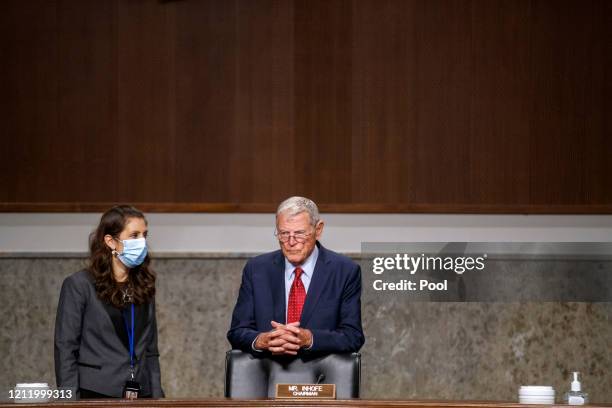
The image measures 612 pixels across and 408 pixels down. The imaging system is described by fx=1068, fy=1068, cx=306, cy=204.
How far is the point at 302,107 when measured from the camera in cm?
597

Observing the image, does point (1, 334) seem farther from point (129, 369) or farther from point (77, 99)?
point (129, 369)

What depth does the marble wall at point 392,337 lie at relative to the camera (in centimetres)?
579

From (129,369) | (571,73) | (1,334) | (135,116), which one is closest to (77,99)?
(135,116)

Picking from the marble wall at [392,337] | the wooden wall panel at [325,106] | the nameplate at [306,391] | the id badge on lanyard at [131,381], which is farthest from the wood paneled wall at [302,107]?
the nameplate at [306,391]

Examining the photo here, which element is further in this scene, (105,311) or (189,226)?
(189,226)

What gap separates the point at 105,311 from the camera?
4.15 m

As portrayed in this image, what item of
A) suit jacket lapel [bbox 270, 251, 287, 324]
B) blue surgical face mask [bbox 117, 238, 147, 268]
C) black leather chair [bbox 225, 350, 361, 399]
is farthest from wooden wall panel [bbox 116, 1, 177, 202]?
black leather chair [bbox 225, 350, 361, 399]

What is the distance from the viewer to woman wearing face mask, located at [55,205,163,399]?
410 centimetres

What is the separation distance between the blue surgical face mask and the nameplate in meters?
1.16

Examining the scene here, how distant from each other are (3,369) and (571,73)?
3.55 metres

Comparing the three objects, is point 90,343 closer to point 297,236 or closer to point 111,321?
point 111,321

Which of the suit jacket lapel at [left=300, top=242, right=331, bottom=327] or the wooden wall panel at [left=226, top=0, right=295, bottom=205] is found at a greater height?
the wooden wall panel at [left=226, top=0, right=295, bottom=205]

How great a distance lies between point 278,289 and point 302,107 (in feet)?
6.85

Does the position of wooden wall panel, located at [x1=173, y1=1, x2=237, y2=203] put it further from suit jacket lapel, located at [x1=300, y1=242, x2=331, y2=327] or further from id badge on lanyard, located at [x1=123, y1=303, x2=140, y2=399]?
suit jacket lapel, located at [x1=300, y1=242, x2=331, y2=327]
